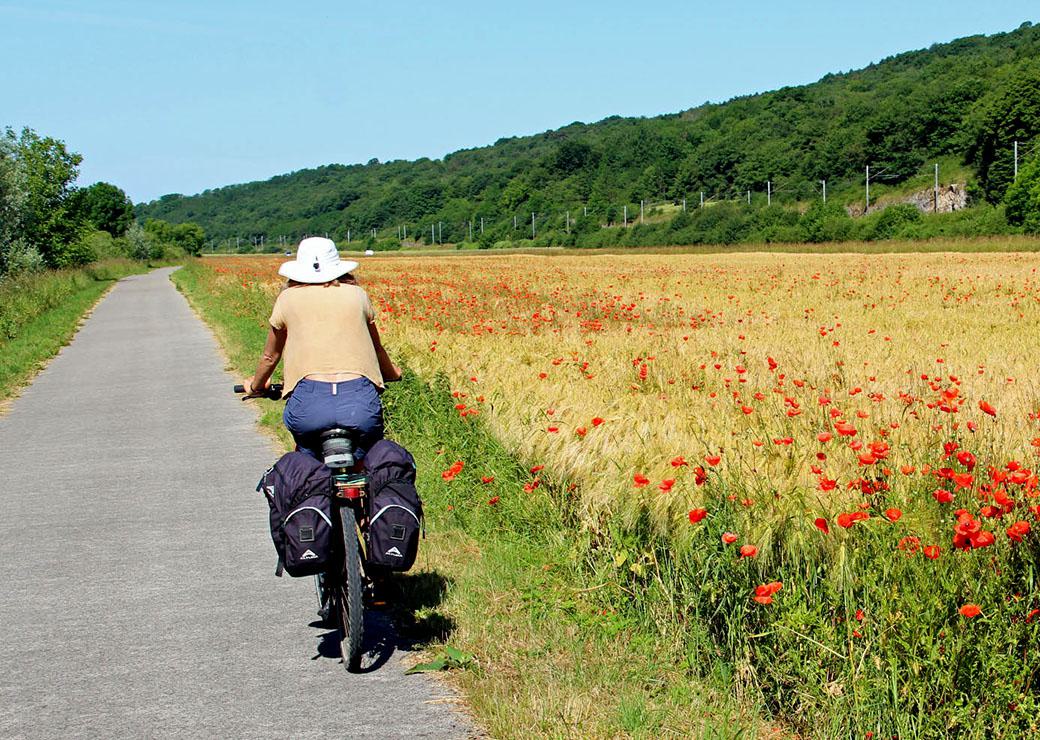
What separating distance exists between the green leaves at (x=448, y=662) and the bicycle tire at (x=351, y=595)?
0.28 m

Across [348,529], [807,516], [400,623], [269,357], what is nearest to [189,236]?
[269,357]

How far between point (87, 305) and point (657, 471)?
36.4m

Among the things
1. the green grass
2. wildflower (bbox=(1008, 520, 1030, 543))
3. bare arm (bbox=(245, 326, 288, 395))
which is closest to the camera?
wildflower (bbox=(1008, 520, 1030, 543))

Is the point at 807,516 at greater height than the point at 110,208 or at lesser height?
lesser

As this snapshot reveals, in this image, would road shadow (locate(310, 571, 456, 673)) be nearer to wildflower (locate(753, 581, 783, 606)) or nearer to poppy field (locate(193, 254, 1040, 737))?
poppy field (locate(193, 254, 1040, 737))

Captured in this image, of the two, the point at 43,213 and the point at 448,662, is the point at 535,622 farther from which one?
the point at 43,213

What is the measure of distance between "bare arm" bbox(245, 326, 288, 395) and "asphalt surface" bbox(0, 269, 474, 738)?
1.28 meters

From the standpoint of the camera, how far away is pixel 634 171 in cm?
16212

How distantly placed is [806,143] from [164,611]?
13687 centimetres

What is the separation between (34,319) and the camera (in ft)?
94.9

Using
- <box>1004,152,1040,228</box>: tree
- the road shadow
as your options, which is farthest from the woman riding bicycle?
<box>1004,152,1040,228</box>: tree

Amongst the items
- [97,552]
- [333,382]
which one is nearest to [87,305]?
[97,552]

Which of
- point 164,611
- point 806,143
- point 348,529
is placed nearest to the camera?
point 348,529

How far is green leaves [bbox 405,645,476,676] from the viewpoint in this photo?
16.6 ft
